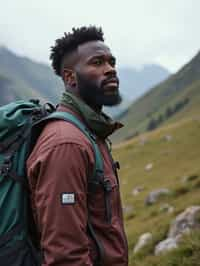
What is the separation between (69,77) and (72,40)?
41 centimetres

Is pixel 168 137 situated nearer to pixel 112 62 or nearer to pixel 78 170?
pixel 112 62

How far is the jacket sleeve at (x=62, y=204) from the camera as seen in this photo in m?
3.73

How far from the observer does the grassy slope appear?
56.5ft

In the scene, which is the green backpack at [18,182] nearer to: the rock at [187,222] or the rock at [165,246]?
the rock at [165,246]

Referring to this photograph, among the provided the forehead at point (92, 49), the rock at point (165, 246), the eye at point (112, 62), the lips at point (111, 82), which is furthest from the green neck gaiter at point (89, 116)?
the rock at point (165, 246)

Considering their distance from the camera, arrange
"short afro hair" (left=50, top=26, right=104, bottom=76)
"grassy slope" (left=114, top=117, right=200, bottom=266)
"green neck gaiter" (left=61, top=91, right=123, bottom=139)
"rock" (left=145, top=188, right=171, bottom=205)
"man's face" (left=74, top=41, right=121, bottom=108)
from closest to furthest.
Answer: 1. "green neck gaiter" (left=61, top=91, right=123, bottom=139)
2. "man's face" (left=74, top=41, right=121, bottom=108)
3. "short afro hair" (left=50, top=26, right=104, bottom=76)
4. "grassy slope" (left=114, top=117, right=200, bottom=266)
5. "rock" (left=145, top=188, right=171, bottom=205)

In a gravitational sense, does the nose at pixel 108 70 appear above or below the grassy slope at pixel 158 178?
above

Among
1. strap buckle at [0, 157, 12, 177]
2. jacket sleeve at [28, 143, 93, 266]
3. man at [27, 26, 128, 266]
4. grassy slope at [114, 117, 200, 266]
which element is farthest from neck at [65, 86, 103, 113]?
grassy slope at [114, 117, 200, 266]

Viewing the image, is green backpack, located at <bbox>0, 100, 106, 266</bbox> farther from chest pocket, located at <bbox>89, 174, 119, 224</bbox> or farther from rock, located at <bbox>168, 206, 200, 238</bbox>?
rock, located at <bbox>168, 206, 200, 238</bbox>

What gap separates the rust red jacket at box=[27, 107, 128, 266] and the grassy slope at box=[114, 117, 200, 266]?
215 inches

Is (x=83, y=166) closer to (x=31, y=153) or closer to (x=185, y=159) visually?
(x=31, y=153)

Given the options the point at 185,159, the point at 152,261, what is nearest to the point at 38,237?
the point at 152,261

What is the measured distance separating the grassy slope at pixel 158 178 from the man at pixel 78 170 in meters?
4.98

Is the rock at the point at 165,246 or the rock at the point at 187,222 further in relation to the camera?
the rock at the point at 187,222
